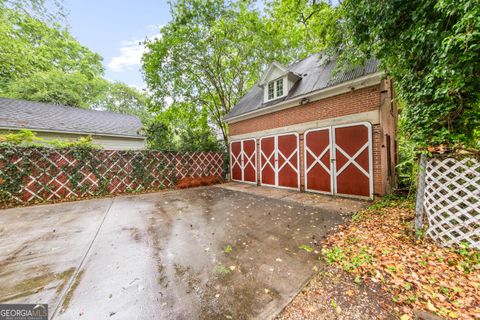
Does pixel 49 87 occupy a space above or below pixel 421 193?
above

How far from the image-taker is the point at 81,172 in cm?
635

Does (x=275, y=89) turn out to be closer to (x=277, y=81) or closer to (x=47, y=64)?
(x=277, y=81)

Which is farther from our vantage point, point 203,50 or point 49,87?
point 49,87

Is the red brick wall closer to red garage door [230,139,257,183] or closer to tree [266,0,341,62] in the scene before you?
red garage door [230,139,257,183]

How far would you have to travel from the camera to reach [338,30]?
421cm

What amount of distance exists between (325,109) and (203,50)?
23.7 ft

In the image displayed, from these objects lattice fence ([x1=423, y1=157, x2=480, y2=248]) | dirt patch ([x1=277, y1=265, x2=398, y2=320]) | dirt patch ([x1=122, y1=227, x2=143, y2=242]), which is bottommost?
dirt patch ([x1=277, y1=265, x2=398, y2=320])

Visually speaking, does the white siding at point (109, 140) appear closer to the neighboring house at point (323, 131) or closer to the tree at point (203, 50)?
the tree at point (203, 50)

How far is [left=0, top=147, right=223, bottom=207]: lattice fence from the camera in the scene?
5355 millimetres

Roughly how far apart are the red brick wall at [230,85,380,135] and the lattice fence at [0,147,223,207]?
413 centimetres

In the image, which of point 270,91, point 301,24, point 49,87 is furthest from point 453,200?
point 49,87

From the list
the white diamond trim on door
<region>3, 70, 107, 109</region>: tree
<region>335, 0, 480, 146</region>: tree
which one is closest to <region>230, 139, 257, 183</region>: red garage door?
the white diamond trim on door

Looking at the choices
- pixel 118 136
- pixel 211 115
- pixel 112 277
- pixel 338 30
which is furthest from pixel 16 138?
pixel 338 30

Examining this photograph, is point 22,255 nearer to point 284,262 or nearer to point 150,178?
point 284,262
